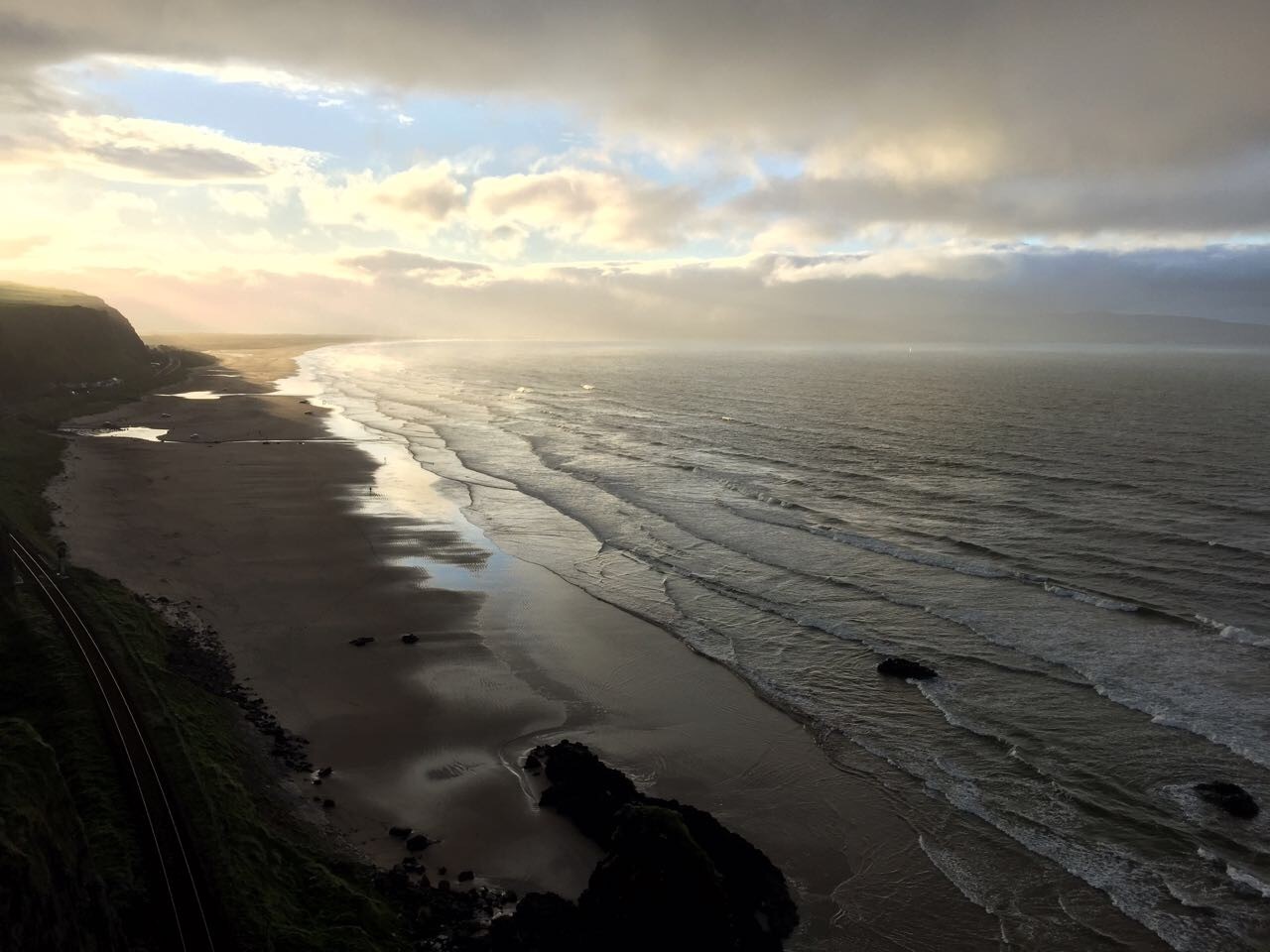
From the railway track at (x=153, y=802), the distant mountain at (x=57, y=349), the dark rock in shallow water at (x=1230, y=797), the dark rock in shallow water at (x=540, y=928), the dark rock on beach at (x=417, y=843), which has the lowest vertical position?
the dark rock on beach at (x=417, y=843)

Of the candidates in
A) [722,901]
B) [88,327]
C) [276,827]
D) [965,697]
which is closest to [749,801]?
[722,901]

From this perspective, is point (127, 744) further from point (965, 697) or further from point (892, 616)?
point (892, 616)

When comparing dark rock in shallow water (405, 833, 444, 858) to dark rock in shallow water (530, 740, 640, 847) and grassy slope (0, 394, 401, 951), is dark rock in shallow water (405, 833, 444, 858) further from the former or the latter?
dark rock in shallow water (530, 740, 640, 847)

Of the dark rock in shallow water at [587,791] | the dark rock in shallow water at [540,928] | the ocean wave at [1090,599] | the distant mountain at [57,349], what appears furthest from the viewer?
the distant mountain at [57,349]

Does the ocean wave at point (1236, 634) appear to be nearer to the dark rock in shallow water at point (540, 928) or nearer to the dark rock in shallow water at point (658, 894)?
the dark rock in shallow water at point (658, 894)

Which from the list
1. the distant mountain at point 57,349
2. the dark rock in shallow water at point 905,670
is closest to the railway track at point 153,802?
the dark rock in shallow water at point 905,670
